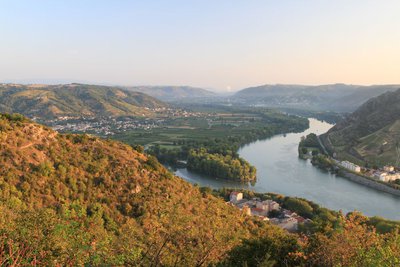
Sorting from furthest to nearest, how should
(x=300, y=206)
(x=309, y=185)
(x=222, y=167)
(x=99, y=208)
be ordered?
(x=222, y=167), (x=309, y=185), (x=300, y=206), (x=99, y=208)

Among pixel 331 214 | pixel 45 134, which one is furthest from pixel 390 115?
pixel 45 134

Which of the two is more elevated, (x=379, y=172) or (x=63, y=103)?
(x=63, y=103)

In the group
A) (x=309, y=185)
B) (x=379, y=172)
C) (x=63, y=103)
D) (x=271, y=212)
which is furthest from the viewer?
(x=63, y=103)

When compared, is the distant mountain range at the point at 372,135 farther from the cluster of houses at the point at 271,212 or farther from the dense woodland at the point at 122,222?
the dense woodland at the point at 122,222

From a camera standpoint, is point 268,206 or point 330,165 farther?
point 330,165

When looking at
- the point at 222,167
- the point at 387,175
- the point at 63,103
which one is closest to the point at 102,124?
the point at 63,103

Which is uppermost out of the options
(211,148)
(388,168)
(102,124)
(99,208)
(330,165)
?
(99,208)

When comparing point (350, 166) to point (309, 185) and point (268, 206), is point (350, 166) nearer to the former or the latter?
point (309, 185)
